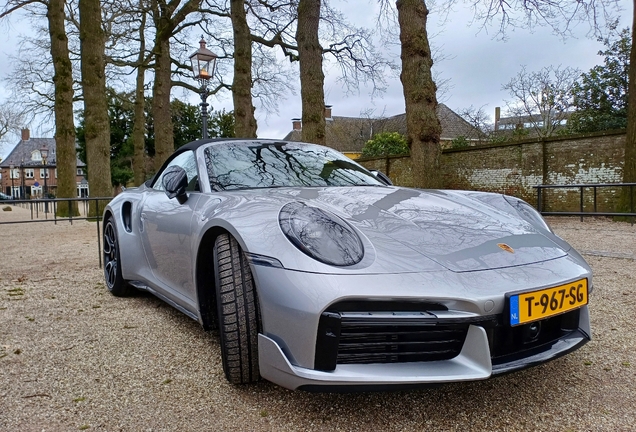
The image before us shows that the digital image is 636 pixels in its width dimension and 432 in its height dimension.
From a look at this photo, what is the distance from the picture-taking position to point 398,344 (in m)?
1.79

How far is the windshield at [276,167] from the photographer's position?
281 centimetres

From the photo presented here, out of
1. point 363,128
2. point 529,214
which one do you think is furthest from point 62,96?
point 363,128

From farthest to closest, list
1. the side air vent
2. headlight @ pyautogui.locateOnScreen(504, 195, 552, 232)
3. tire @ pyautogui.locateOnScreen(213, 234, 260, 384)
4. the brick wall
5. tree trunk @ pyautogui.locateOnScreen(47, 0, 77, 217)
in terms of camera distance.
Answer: tree trunk @ pyautogui.locateOnScreen(47, 0, 77, 217), the brick wall, the side air vent, headlight @ pyautogui.locateOnScreen(504, 195, 552, 232), tire @ pyautogui.locateOnScreen(213, 234, 260, 384)

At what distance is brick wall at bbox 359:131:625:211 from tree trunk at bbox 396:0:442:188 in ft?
22.2

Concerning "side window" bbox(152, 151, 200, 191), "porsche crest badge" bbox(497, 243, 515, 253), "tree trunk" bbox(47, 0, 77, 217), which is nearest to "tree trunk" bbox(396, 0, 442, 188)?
"side window" bbox(152, 151, 200, 191)

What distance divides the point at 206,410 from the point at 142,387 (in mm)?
422

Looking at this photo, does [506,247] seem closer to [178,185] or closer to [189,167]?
[178,185]

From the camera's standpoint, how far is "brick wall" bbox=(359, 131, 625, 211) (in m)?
11.4

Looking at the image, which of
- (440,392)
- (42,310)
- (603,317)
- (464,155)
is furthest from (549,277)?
(464,155)

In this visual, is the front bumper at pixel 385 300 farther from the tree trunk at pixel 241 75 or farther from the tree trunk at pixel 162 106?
the tree trunk at pixel 162 106

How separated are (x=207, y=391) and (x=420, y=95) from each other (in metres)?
5.23

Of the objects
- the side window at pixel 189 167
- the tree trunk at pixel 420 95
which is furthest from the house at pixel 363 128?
the side window at pixel 189 167

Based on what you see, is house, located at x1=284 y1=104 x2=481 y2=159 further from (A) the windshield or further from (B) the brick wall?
(A) the windshield

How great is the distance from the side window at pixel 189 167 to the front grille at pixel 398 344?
144cm
